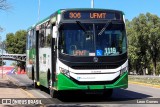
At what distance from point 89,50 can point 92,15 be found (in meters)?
1.48

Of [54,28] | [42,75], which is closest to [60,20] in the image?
[54,28]

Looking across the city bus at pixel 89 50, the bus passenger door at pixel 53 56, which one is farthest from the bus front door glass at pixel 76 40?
the bus passenger door at pixel 53 56

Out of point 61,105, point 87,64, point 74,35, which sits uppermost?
point 74,35

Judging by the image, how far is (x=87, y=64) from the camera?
15430 mm

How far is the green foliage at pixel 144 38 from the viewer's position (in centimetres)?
8350

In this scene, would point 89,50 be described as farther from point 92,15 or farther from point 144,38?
point 144,38

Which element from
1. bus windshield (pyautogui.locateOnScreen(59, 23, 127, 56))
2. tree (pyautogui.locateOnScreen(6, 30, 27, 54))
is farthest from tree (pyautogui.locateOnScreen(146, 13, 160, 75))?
bus windshield (pyautogui.locateOnScreen(59, 23, 127, 56))

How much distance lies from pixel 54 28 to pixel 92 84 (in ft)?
8.51

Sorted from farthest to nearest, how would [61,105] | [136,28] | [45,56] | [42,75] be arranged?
[136,28]
[42,75]
[45,56]
[61,105]

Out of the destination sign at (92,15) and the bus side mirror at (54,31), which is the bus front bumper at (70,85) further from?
the destination sign at (92,15)

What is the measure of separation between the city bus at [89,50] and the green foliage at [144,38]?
2666 inches

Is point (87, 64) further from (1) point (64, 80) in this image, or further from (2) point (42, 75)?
(2) point (42, 75)

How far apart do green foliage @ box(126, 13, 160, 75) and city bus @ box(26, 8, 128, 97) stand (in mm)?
67704

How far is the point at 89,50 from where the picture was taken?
15.5 metres
